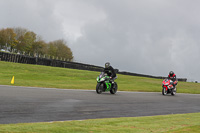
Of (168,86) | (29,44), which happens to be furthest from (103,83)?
(29,44)

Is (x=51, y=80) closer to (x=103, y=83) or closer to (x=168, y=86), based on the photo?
(x=103, y=83)

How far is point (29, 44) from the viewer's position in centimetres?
9700

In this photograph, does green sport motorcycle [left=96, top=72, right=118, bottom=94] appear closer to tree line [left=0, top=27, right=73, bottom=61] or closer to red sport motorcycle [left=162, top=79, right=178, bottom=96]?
red sport motorcycle [left=162, top=79, right=178, bottom=96]

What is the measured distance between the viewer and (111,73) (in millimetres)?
15734

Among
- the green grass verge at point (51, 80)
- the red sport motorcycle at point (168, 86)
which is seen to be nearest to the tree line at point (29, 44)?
the green grass verge at point (51, 80)

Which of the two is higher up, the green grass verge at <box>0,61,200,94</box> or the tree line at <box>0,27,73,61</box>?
the tree line at <box>0,27,73,61</box>

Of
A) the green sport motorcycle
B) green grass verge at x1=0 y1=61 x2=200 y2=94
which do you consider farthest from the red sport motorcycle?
the green sport motorcycle

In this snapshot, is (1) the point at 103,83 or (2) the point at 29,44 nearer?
(1) the point at 103,83

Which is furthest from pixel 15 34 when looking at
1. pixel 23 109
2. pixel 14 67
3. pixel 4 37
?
pixel 23 109

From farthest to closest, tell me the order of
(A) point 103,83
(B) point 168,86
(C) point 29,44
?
(C) point 29,44
(B) point 168,86
(A) point 103,83

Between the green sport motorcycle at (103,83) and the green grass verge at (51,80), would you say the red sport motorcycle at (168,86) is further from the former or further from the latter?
the green sport motorcycle at (103,83)

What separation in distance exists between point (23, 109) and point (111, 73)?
871 cm

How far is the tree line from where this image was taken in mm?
95250

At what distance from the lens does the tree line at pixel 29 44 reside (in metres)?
95.2
